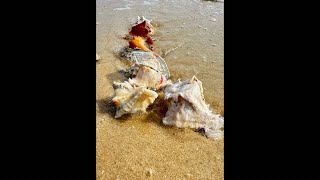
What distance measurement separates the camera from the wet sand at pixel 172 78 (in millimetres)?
2377

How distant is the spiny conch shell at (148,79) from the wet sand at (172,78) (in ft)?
1.18

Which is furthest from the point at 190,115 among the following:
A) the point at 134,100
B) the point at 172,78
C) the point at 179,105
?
the point at 172,78

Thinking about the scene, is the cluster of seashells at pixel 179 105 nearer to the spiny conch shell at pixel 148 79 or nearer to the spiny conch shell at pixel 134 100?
the spiny conch shell at pixel 134 100

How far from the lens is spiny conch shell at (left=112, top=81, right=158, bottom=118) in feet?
9.43

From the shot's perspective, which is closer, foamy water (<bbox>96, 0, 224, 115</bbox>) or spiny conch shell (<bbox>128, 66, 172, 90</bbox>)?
spiny conch shell (<bbox>128, 66, 172, 90</bbox>)

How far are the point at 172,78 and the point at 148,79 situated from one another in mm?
521

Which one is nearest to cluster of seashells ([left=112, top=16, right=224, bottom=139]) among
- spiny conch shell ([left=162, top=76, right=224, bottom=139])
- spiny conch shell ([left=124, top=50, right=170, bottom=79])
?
Result: spiny conch shell ([left=162, top=76, right=224, bottom=139])

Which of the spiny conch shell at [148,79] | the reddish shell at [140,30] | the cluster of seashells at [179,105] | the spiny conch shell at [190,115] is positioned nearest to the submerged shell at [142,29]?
the reddish shell at [140,30]

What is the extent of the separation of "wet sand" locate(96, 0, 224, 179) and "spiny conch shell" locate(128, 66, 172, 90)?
36 cm

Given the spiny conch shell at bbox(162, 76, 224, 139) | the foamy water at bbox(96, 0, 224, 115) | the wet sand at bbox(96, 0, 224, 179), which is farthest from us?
the foamy water at bbox(96, 0, 224, 115)

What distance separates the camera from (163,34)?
206 inches

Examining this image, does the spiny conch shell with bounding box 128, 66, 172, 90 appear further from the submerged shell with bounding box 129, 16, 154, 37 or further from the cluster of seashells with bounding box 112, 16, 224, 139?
the submerged shell with bounding box 129, 16, 154, 37
